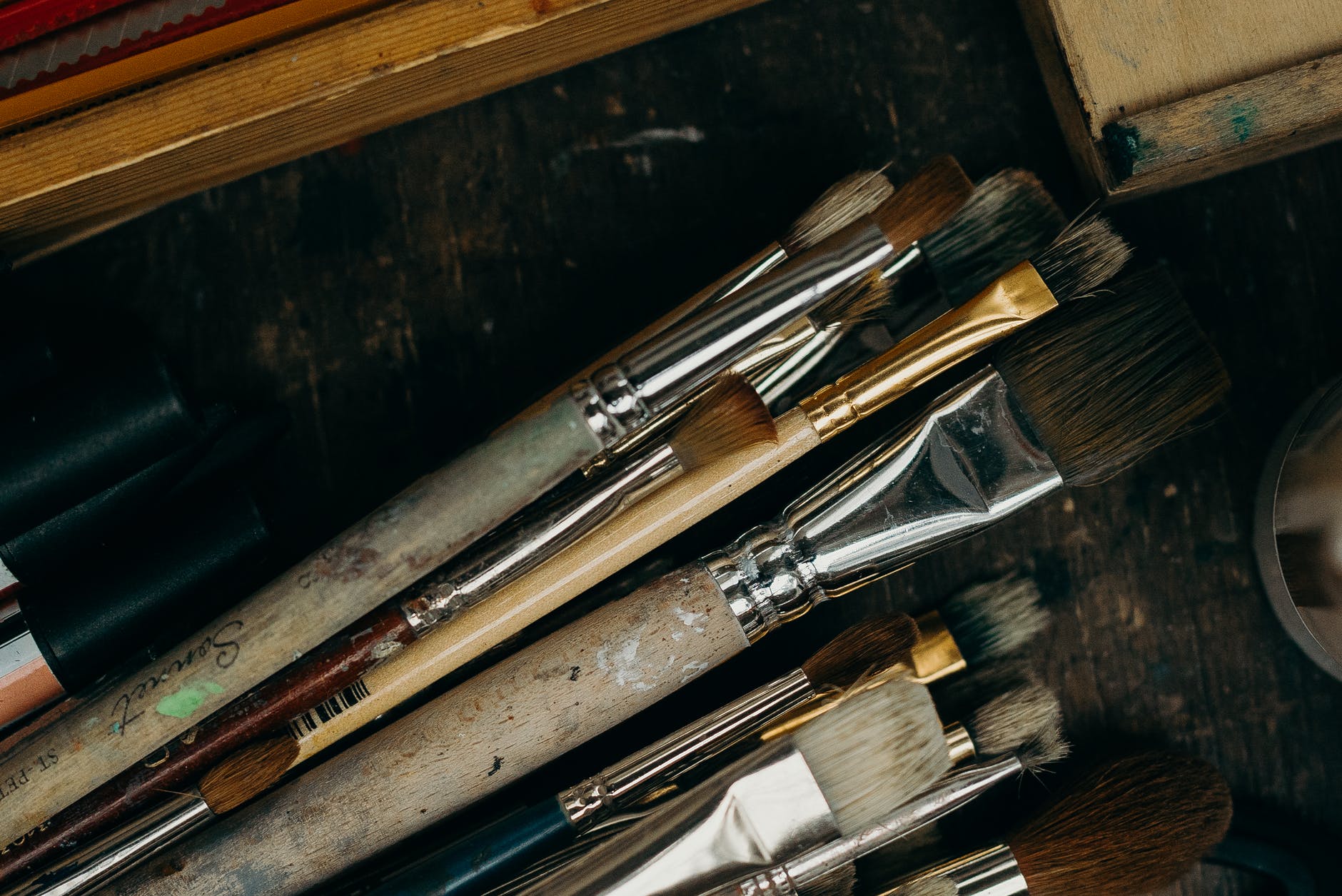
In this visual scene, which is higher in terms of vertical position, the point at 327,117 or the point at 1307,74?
the point at 327,117

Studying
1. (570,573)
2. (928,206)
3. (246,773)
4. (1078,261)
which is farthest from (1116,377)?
(246,773)

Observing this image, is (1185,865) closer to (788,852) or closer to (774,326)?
(788,852)

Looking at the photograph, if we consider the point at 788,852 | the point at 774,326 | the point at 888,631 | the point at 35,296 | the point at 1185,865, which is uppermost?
the point at 35,296

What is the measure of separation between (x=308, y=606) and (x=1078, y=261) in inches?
23.9

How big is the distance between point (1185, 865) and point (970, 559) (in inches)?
10.9

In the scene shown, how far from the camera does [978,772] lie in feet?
2.60

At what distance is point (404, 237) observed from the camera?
2.78 feet

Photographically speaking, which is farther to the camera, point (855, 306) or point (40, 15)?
point (855, 306)

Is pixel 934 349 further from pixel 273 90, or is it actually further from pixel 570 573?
pixel 273 90

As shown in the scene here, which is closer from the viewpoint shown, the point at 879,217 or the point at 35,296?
the point at 879,217

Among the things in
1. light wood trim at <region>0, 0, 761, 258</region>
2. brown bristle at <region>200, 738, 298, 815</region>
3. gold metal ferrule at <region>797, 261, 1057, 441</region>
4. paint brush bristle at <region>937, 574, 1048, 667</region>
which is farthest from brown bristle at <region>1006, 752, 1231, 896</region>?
light wood trim at <region>0, 0, 761, 258</region>

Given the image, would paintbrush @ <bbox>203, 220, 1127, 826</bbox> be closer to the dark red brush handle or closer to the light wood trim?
the dark red brush handle

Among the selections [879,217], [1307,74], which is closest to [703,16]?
[879,217]

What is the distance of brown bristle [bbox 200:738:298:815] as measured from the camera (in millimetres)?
713
